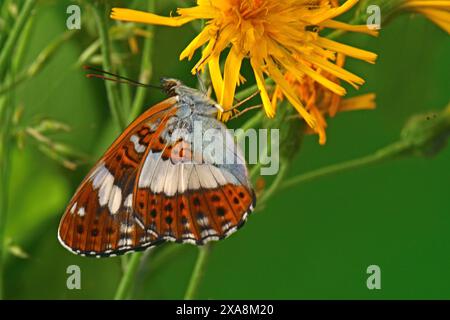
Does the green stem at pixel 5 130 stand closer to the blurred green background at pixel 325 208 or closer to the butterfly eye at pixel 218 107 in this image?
the blurred green background at pixel 325 208

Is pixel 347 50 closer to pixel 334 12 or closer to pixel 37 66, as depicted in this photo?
pixel 334 12

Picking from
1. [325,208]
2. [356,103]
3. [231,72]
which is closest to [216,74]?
[231,72]

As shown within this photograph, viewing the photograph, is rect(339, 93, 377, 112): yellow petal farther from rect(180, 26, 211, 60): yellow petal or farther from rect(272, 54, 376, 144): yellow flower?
rect(180, 26, 211, 60): yellow petal

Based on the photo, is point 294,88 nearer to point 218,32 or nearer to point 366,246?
point 218,32

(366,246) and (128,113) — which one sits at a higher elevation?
(128,113)

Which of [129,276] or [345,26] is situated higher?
[345,26]

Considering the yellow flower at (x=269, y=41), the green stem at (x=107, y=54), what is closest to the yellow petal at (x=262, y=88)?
the yellow flower at (x=269, y=41)

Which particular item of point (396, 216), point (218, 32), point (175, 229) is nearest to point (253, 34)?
point (218, 32)

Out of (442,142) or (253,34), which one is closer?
(253,34)
